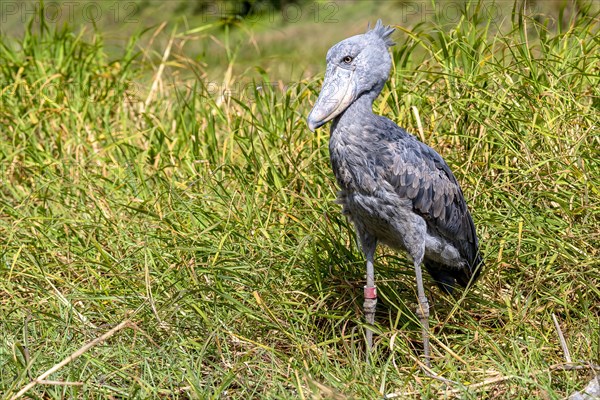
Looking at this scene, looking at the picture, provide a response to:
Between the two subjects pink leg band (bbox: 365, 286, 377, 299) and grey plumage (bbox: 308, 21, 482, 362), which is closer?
grey plumage (bbox: 308, 21, 482, 362)

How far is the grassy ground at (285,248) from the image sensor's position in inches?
113

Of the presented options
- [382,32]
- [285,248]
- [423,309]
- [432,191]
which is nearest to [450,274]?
[423,309]

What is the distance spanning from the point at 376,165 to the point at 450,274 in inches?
27.0

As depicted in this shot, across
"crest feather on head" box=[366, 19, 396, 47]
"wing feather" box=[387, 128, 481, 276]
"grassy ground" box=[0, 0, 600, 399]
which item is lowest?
"grassy ground" box=[0, 0, 600, 399]

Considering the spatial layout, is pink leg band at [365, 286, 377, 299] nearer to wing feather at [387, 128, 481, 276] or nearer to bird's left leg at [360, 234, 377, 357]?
bird's left leg at [360, 234, 377, 357]

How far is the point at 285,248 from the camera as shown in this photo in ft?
11.5

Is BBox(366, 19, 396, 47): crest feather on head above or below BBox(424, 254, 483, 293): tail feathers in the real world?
above

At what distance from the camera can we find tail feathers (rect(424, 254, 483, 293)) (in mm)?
3324

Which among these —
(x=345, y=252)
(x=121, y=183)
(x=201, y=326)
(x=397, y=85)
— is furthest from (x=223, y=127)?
(x=201, y=326)

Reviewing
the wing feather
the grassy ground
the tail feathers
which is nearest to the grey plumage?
the wing feather

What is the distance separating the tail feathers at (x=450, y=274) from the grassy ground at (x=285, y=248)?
6 cm

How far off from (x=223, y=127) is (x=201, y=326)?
175 cm

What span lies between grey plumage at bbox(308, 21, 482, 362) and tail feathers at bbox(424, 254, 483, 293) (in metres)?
0.13

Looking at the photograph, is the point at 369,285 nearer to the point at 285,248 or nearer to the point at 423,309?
the point at 423,309
